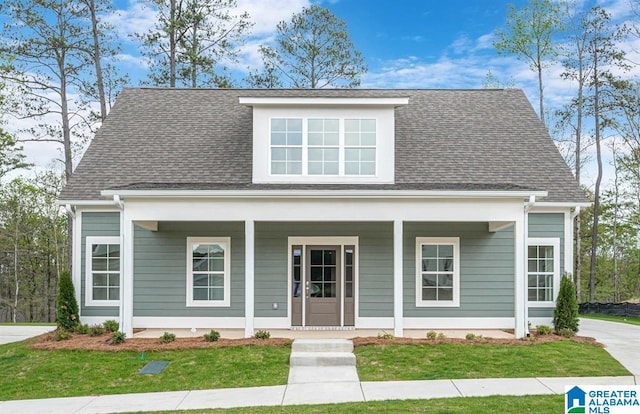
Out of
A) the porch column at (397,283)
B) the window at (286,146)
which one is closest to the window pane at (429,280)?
the porch column at (397,283)

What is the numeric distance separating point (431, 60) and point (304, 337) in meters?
15.2

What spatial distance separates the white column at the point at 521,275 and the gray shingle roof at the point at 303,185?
35.6 inches

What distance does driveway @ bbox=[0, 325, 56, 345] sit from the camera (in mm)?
12881

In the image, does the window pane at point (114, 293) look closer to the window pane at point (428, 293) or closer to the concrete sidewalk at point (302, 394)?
the concrete sidewalk at point (302, 394)

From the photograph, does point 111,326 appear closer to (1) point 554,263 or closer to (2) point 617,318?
(1) point 554,263

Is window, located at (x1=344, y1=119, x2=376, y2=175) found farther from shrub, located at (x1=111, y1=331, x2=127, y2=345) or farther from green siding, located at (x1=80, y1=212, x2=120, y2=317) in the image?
shrub, located at (x1=111, y1=331, x2=127, y2=345)

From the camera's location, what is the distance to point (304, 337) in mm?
10789

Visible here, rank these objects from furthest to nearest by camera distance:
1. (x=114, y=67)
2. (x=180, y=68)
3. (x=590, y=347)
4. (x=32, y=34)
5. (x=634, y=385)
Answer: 1. (x=180, y=68)
2. (x=114, y=67)
3. (x=32, y=34)
4. (x=590, y=347)
5. (x=634, y=385)

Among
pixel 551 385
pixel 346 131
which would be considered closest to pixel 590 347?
pixel 551 385

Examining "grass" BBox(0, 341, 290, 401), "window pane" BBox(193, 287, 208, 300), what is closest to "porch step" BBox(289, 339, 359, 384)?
"grass" BBox(0, 341, 290, 401)

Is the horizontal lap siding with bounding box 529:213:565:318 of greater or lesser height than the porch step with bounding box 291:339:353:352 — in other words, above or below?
above

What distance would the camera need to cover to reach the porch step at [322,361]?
857 centimetres

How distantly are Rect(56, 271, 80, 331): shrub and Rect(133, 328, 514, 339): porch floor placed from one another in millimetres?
1615

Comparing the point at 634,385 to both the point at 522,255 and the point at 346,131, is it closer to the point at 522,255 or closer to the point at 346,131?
the point at 522,255
